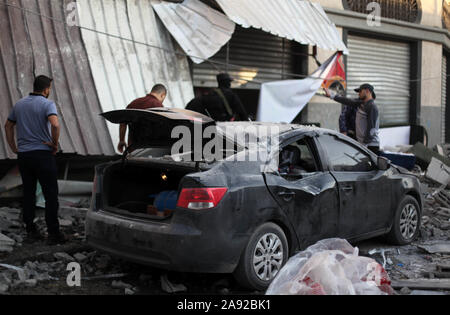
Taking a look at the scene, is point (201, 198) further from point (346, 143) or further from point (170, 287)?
point (346, 143)

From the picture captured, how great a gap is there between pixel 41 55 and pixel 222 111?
286 cm

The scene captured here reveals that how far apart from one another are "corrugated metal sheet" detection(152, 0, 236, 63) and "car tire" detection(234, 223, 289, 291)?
16.3ft

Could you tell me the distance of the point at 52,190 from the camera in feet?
18.3

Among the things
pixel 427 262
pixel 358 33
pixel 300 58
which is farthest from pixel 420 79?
pixel 427 262

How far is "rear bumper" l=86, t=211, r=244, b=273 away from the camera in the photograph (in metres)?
4.01

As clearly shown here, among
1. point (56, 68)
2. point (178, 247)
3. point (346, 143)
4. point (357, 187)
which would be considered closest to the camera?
point (178, 247)

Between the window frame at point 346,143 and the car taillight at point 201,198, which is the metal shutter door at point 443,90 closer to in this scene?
the window frame at point 346,143

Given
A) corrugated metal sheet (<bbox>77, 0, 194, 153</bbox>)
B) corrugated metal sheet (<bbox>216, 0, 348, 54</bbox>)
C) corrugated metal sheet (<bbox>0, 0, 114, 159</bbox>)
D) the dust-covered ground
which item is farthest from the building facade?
the dust-covered ground

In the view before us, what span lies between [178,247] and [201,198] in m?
0.44

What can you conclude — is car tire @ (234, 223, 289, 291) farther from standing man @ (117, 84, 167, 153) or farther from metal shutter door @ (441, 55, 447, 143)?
metal shutter door @ (441, 55, 447, 143)

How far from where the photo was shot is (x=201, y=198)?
13.2 feet

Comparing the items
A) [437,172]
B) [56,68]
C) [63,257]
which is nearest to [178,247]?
[63,257]

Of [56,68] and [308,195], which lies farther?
[56,68]

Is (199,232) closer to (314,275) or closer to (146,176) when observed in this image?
(314,275)
